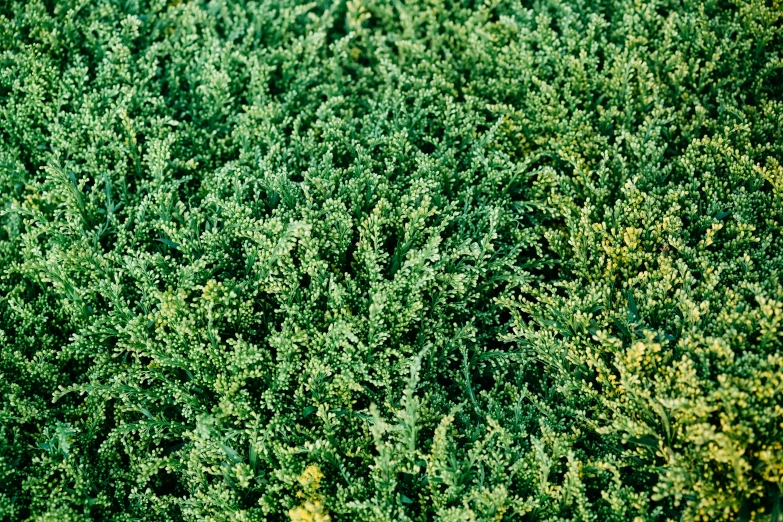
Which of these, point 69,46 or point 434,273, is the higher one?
point 69,46

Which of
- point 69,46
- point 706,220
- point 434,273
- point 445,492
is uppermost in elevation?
point 69,46

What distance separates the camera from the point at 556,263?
12.2 ft

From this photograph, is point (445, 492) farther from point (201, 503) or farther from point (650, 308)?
point (650, 308)

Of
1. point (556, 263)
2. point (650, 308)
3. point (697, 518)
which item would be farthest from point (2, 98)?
point (697, 518)

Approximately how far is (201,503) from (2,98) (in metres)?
3.07

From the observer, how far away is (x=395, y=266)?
3.52m

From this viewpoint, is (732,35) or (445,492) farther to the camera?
(732,35)

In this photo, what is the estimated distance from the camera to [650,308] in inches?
126

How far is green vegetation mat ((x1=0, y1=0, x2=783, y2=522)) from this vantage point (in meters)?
2.92

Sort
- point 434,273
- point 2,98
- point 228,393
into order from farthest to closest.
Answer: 1. point 2,98
2. point 434,273
3. point 228,393

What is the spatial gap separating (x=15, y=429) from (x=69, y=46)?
2692mm

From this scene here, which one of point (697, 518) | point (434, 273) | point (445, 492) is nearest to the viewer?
point (697, 518)

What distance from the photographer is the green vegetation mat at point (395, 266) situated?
2924 millimetres

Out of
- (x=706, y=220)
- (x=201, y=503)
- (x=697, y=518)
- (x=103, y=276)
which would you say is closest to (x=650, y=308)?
(x=706, y=220)
